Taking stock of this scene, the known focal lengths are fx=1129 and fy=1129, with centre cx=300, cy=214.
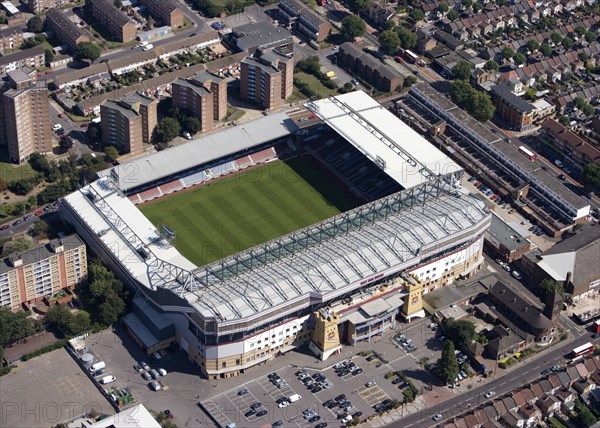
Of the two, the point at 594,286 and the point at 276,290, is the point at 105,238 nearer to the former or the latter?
the point at 276,290

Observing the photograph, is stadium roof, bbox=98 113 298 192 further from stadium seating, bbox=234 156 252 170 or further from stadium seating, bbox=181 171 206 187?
stadium seating, bbox=181 171 206 187

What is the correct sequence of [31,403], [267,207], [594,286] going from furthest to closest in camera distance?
[267,207]
[594,286]
[31,403]

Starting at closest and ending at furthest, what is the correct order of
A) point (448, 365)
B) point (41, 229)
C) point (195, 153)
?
point (448, 365), point (41, 229), point (195, 153)

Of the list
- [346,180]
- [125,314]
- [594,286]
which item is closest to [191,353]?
[125,314]

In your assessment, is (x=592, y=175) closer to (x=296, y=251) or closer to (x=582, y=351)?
(x=582, y=351)

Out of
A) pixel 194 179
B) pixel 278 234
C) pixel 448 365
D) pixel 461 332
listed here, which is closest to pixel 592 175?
pixel 461 332

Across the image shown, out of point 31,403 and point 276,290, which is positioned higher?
point 276,290

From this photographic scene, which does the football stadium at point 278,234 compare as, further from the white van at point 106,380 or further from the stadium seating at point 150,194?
the white van at point 106,380

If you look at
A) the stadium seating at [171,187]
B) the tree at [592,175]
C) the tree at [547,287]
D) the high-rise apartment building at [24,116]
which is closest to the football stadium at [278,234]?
the stadium seating at [171,187]
